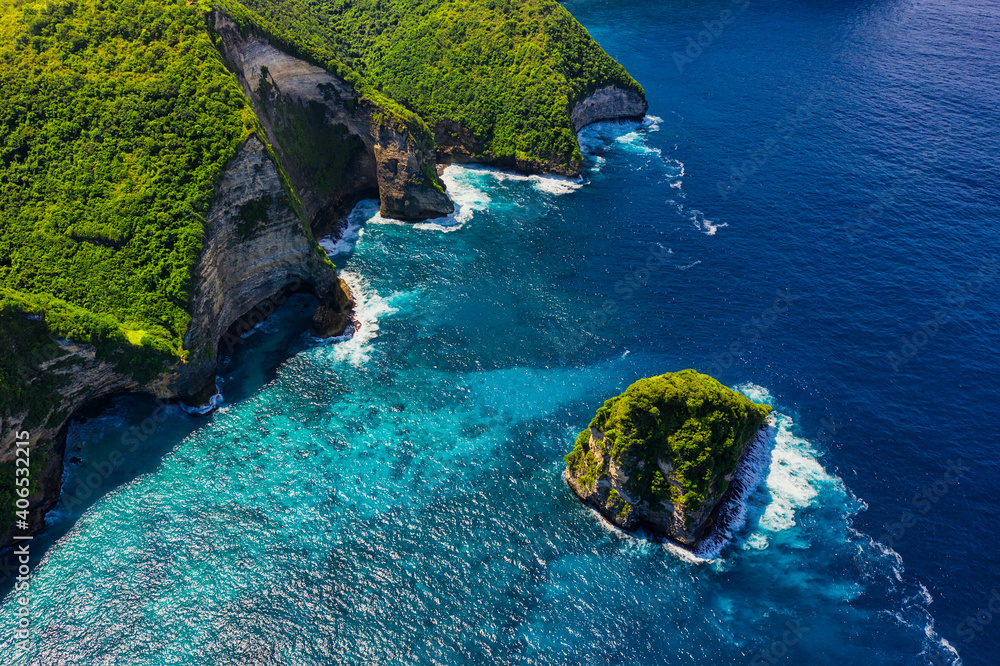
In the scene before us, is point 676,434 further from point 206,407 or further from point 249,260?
point 249,260

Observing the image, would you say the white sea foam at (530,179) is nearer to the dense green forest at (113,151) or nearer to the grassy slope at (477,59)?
the grassy slope at (477,59)

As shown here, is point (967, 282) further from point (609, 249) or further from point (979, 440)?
point (609, 249)

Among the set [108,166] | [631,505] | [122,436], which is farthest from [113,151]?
[631,505]

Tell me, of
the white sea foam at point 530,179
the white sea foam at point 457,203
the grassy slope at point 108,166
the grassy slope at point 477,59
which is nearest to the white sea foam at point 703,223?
the white sea foam at point 530,179

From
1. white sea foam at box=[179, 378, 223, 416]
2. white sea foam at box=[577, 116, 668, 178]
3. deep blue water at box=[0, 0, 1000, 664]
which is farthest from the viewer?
white sea foam at box=[577, 116, 668, 178]

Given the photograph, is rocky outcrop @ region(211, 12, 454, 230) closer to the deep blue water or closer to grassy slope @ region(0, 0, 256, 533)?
the deep blue water

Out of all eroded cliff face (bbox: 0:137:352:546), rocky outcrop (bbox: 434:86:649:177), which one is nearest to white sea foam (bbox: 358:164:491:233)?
rocky outcrop (bbox: 434:86:649:177)

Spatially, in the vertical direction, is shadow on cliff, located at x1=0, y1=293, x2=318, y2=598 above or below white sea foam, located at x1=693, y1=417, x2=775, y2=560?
above
